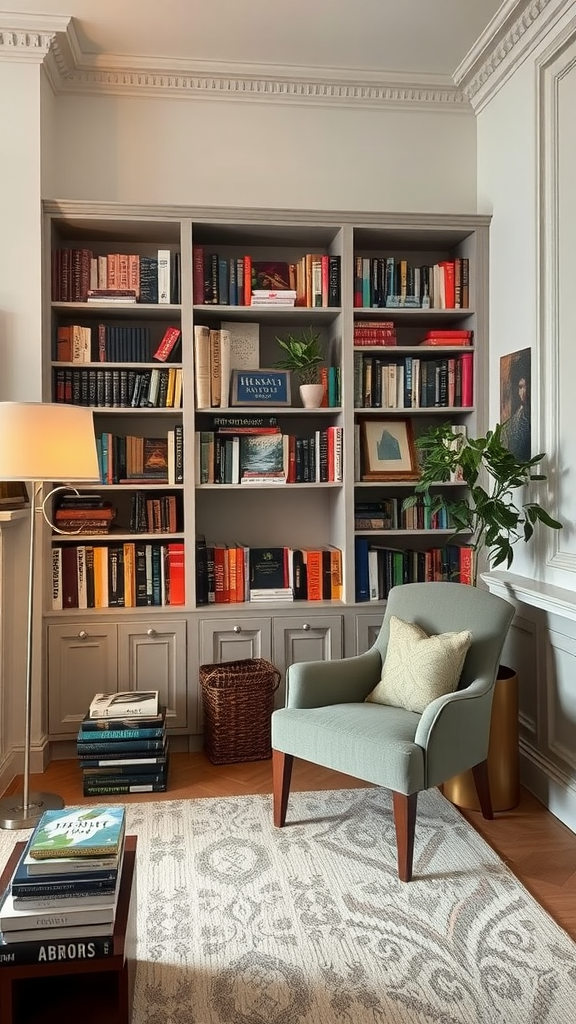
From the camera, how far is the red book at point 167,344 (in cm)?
355

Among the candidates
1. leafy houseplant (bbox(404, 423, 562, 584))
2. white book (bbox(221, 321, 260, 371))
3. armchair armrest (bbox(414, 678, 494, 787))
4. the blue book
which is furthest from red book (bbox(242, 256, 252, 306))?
armchair armrest (bbox(414, 678, 494, 787))

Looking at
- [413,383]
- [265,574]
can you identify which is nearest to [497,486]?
[413,383]

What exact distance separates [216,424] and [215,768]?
1.57 m

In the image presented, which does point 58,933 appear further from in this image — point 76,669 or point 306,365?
point 306,365

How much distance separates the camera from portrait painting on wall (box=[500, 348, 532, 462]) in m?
3.29

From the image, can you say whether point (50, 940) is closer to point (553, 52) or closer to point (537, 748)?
point (537, 748)

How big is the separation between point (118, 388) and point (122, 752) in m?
1.61

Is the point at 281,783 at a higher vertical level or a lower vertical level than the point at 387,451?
lower

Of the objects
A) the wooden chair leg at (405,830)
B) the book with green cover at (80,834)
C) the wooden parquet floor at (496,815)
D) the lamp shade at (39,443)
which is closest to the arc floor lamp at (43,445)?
the lamp shade at (39,443)

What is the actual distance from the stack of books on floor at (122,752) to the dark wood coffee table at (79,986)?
1275 millimetres

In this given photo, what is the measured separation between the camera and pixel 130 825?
2.84 meters

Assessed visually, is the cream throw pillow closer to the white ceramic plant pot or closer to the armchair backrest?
the armchair backrest

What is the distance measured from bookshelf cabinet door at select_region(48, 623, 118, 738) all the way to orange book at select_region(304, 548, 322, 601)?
937 mm

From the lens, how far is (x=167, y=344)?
11.7 feet
